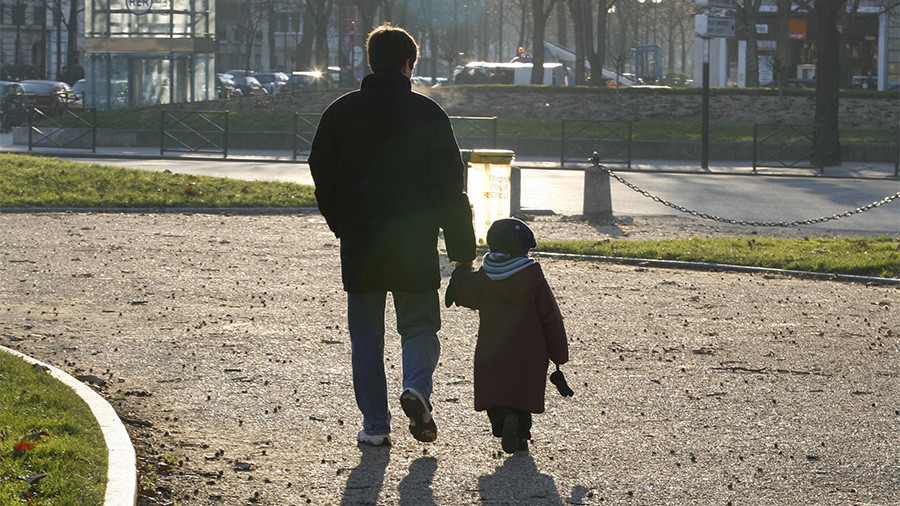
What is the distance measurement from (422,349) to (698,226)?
36.3ft

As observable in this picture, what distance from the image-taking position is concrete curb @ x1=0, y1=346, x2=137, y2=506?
14.7 ft

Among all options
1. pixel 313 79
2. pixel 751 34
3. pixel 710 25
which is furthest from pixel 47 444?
pixel 313 79

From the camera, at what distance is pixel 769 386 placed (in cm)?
684

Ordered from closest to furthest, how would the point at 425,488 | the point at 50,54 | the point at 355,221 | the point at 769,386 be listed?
1. the point at 425,488
2. the point at 355,221
3. the point at 769,386
4. the point at 50,54

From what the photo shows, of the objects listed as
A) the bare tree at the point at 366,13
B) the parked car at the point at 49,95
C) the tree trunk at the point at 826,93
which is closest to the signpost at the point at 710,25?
the tree trunk at the point at 826,93

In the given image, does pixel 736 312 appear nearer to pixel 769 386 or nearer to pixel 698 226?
pixel 769 386

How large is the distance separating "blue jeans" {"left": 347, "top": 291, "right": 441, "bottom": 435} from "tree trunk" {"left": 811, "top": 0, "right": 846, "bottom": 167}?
23.2 metres

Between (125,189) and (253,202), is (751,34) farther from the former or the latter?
(125,189)

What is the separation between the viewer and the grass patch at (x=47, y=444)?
14.6 feet

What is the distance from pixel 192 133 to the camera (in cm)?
3027

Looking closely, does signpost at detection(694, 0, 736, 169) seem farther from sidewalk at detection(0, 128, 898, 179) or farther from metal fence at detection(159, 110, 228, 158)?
metal fence at detection(159, 110, 228, 158)

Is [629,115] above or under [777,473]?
above

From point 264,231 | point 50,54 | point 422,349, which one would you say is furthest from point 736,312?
point 50,54

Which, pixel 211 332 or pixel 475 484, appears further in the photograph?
pixel 211 332
